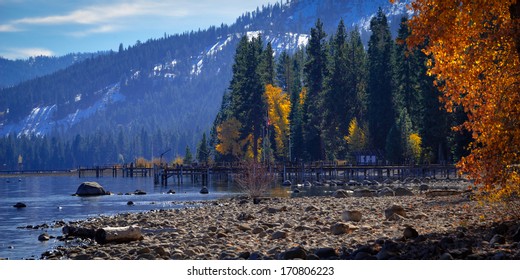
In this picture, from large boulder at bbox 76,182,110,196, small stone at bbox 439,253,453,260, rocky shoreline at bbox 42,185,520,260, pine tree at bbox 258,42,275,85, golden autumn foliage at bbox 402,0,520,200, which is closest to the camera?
small stone at bbox 439,253,453,260

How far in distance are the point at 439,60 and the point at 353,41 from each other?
279ft

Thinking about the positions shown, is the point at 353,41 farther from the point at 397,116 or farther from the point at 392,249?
the point at 392,249

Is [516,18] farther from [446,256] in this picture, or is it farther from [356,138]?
[356,138]

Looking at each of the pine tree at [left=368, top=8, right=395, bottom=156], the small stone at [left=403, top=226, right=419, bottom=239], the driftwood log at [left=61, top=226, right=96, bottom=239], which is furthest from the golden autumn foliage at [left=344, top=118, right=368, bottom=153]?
the small stone at [left=403, top=226, right=419, bottom=239]

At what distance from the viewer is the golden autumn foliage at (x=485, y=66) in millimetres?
13664

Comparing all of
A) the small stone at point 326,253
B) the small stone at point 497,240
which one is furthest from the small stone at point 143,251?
the small stone at point 497,240

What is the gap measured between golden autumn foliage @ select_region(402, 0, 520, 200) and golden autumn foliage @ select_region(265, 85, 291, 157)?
8680 cm

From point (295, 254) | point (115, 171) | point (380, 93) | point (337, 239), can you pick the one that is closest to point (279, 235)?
point (337, 239)

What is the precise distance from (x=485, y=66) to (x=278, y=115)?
88.6 metres

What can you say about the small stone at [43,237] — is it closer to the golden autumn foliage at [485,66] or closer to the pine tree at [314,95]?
the golden autumn foliage at [485,66]

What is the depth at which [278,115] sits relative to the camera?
103 metres

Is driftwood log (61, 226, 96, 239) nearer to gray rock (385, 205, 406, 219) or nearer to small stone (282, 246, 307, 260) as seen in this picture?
gray rock (385, 205, 406, 219)

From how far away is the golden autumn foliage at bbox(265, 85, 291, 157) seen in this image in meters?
102
